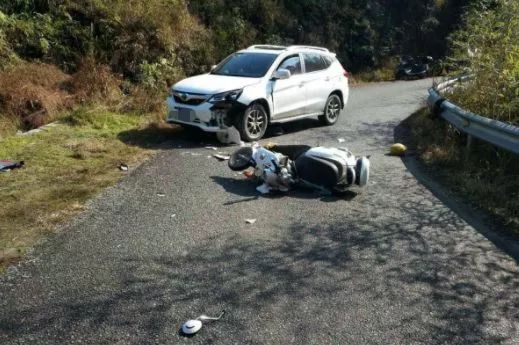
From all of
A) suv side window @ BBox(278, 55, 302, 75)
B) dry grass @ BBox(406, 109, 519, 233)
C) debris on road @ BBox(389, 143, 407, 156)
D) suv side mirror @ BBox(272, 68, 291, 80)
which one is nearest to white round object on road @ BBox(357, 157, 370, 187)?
dry grass @ BBox(406, 109, 519, 233)

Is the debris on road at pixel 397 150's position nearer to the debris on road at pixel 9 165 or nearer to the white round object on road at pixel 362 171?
the white round object on road at pixel 362 171

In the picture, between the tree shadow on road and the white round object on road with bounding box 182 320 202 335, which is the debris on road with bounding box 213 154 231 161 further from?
the white round object on road with bounding box 182 320 202 335

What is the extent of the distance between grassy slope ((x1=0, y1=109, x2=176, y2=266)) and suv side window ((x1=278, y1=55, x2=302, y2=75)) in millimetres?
2725

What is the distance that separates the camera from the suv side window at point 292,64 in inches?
410

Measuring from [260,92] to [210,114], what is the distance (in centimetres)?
113

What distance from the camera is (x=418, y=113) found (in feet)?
40.0

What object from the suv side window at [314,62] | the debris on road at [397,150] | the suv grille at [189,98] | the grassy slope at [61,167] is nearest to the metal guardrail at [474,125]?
the debris on road at [397,150]

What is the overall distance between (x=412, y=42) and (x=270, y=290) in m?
26.5

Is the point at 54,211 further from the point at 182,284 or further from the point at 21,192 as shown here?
the point at 182,284

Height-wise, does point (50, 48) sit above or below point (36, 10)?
below

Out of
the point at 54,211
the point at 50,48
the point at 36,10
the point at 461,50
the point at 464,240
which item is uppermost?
the point at 36,10

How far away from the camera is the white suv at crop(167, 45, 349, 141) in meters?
9.22

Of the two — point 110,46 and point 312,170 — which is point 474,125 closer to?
point 312,170

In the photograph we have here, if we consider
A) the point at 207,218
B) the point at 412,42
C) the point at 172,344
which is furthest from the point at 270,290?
the point at 412,42
